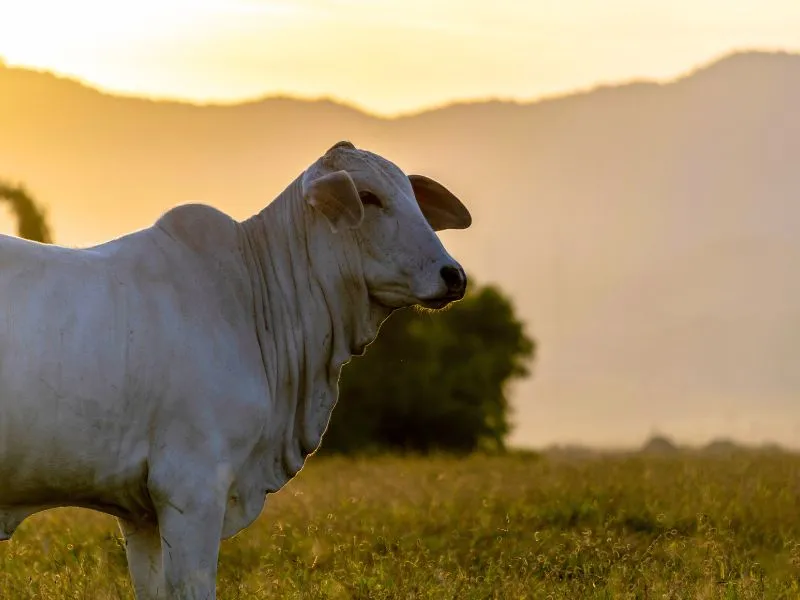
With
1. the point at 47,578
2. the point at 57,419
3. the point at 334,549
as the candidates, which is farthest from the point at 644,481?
the point at 57,419

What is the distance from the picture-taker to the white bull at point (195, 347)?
645cm

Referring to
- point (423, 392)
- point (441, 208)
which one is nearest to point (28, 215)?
point (423, 392)

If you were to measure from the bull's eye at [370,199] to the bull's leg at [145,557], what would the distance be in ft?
5.62

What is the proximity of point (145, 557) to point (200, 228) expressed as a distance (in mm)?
1473

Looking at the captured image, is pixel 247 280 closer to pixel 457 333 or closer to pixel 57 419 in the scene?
pixel 57 419

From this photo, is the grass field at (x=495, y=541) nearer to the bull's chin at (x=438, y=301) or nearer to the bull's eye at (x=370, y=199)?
the bull's chin at (x=438, y=301)

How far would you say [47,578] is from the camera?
8773 millimetres

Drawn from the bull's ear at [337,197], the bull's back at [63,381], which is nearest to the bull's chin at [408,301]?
the bull's ear at [337,197]

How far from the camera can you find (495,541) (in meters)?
10.1

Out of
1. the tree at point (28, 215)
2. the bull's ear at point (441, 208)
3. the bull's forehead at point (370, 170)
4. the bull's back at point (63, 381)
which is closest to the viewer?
the bull's back at point (63, 381)

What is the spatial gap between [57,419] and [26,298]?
0.50 meters

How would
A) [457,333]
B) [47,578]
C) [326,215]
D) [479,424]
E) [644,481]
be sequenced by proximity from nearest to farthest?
[326,215], [47,578], [644,481], [479,424], [457,333]

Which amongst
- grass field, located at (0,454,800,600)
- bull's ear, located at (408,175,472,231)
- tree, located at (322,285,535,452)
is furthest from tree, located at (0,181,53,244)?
bull's ear, located at (408,175,472,231)

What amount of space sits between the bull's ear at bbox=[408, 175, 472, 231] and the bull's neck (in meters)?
0.73
